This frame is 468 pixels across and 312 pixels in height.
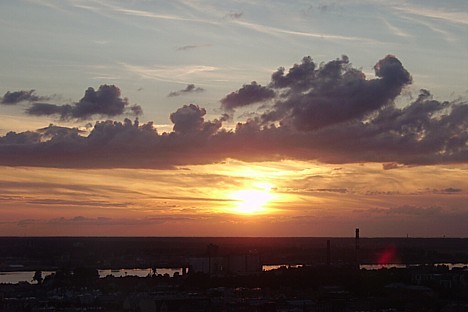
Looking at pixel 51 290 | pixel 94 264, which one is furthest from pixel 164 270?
pixel 51 290

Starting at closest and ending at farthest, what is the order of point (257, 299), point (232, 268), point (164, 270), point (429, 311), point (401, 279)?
point (429, 311), point (257, 299), point (401, 279), point (232, 268), point (164, 270)

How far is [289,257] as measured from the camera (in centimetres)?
10975

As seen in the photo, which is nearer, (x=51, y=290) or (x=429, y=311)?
(x=429, y=311)

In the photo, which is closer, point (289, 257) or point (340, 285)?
point (340, 285)

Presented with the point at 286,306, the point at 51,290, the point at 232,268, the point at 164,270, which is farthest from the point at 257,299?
the point at 164,270

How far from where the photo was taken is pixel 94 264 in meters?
94.9

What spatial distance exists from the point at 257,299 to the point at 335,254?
225 ft

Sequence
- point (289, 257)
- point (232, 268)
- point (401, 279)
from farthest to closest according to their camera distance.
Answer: point (289, 257), point (232, 268), point (401, 279)

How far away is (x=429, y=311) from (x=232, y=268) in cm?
3749

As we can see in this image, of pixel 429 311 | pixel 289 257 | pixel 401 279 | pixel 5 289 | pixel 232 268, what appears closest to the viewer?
Result: pixel 429 311

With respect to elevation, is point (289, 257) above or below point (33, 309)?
above

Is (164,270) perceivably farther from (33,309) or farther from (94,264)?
(33,309)

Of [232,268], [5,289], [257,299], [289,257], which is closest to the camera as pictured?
[257,299]

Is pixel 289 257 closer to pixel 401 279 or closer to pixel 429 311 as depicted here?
pixel 401 279
